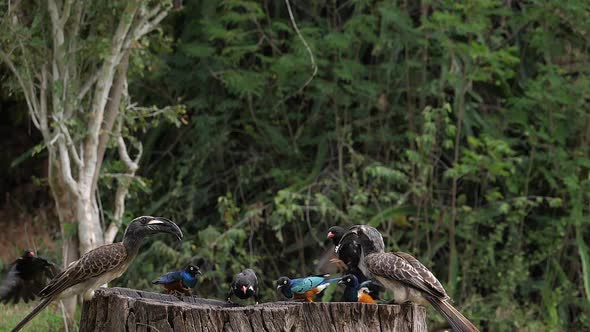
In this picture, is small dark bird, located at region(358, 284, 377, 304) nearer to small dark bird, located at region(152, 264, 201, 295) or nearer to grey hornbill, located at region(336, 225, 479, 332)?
grey hornbill, located at region(336, 225, 479, 332)

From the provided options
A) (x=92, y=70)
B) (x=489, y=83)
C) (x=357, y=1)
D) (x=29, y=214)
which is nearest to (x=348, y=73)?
(x=357, y=1)

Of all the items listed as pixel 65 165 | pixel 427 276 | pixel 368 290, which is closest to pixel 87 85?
pixel 65 165

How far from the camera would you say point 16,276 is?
29.1ft

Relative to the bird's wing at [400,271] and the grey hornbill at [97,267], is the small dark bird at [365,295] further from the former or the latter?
the grey hornbill at [97,267]

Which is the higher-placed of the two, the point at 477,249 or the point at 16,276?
the point at 16,276

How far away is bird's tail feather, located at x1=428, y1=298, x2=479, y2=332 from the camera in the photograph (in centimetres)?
617

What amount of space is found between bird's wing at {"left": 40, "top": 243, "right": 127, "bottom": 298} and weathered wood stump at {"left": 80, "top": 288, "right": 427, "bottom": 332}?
26.2 inches

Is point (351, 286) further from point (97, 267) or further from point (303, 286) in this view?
point (97, 267)

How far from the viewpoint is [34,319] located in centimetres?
1018

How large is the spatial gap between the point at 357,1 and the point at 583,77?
2.68 meters

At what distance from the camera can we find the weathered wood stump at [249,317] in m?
5.69

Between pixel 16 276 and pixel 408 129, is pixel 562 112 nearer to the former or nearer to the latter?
pixel 408 129

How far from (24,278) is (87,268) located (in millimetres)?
2337

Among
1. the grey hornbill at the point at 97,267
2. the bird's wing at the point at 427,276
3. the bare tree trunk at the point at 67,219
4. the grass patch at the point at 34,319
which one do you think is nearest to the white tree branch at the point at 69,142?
the bare tree trunk at the point at 67,219
